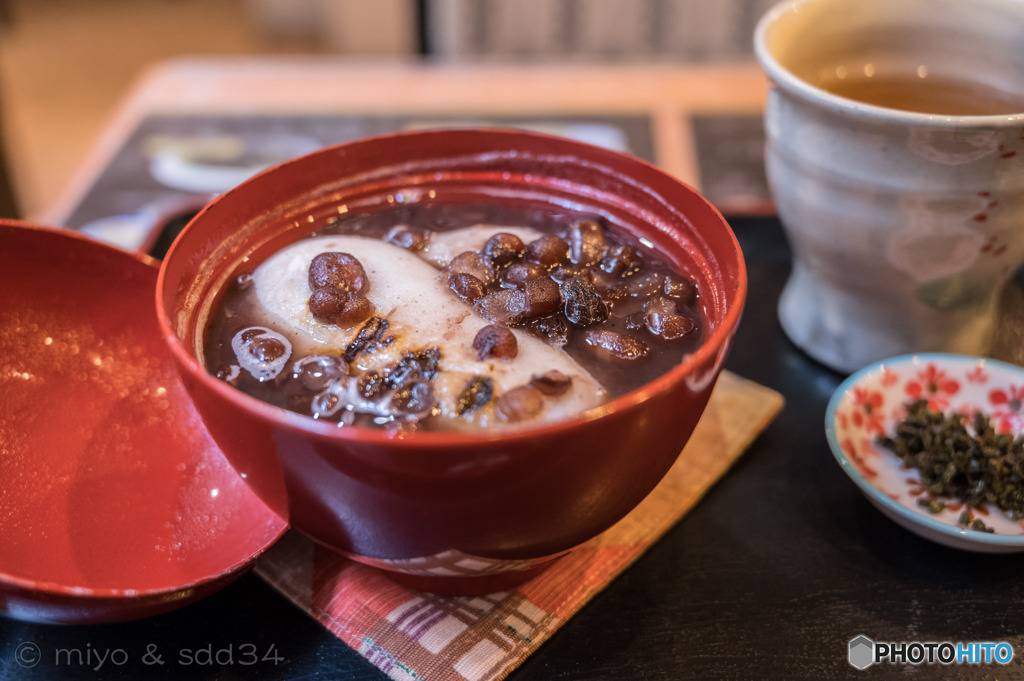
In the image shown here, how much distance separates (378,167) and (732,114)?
1401 mm

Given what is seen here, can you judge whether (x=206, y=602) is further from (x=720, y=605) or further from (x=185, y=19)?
(x=185, y=19)

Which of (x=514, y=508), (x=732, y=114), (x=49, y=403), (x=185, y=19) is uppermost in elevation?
(x=514, y=508)

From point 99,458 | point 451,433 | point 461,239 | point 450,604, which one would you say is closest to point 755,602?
point 450,604

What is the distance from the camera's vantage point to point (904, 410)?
4.23ft

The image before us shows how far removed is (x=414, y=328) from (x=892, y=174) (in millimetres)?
751

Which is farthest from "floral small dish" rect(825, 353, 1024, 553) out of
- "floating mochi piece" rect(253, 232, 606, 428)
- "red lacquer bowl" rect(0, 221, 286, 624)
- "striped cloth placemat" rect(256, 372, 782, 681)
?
"red lacquer bowl" rect(0, 221, 286, 624)

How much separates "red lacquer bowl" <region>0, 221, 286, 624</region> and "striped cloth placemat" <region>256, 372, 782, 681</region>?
84 mm

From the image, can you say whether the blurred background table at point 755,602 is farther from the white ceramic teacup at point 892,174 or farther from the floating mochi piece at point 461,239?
the floating mochi piece at point 461,239

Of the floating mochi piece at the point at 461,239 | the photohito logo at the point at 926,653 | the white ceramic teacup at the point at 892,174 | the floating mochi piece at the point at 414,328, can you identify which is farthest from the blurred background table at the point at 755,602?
the floating mochi piece at the point at 461,239

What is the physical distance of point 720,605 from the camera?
1.02m

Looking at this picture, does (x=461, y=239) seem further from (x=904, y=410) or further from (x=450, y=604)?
(x=904, y=410)

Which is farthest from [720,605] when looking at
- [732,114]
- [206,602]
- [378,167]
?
[732,114]

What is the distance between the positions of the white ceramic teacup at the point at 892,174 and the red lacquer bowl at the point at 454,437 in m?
0.32

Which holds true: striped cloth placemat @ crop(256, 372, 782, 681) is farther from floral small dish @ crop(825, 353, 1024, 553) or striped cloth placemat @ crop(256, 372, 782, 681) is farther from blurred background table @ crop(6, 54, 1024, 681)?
floral small dish @ crop(825, 353, 1024, 553)
